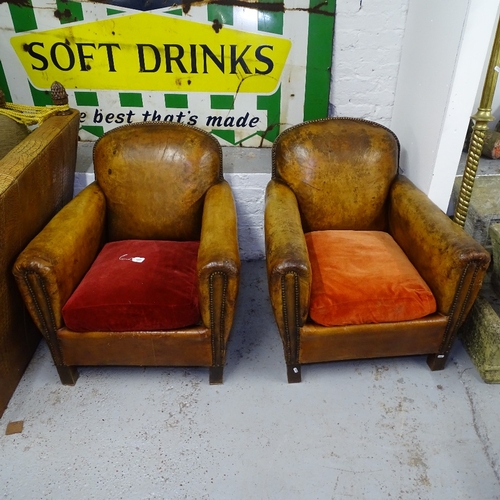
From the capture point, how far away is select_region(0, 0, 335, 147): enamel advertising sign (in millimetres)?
2170

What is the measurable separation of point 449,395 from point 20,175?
1.88 metres

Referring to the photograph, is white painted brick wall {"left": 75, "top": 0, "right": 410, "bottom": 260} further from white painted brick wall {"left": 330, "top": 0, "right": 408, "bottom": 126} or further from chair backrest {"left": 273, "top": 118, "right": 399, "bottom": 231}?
chair backrest {"left": 273, "top": 118, "right": 399, "bottom": 231}

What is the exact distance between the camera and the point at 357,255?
1913 mm

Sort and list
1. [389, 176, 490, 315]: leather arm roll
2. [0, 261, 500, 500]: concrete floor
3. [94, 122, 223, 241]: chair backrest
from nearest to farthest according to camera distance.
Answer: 1. [0, 261, 500, 500]: concrete floor
2. [389, 176, 490, 315]: leather arm roll
3. [94, 122, 223, 241]: chair backrest

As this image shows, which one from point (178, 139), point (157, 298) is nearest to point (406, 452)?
point (157, 298)

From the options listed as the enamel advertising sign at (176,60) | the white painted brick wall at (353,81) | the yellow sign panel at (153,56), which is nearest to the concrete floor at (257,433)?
the white painted brick wall at (353,81)

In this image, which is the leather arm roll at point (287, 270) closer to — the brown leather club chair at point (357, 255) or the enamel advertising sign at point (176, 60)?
the brown leather club chair at point (357, 255)

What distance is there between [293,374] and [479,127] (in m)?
1.22

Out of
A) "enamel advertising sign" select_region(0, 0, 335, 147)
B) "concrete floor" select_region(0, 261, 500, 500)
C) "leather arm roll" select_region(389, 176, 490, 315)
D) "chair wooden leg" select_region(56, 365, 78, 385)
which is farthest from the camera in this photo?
"enamel advertising sign" select_region(0, 0, 335, 147)

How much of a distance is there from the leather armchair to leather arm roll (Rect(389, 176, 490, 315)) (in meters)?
1.55

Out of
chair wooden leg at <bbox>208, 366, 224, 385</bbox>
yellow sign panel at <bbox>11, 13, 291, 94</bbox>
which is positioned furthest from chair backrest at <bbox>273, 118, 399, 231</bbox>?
chair wooden leg at <bbox>208, 366, 224, 385</bbox>

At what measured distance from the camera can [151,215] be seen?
207 centimetres

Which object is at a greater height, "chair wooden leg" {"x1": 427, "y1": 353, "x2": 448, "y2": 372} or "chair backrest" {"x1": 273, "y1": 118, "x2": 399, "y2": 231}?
"chair backrest" {"x1": 273, "y1": 118, "x2": 399, "y2": 231}

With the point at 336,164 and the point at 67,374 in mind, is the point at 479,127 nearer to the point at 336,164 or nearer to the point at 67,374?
the point at 336,164
